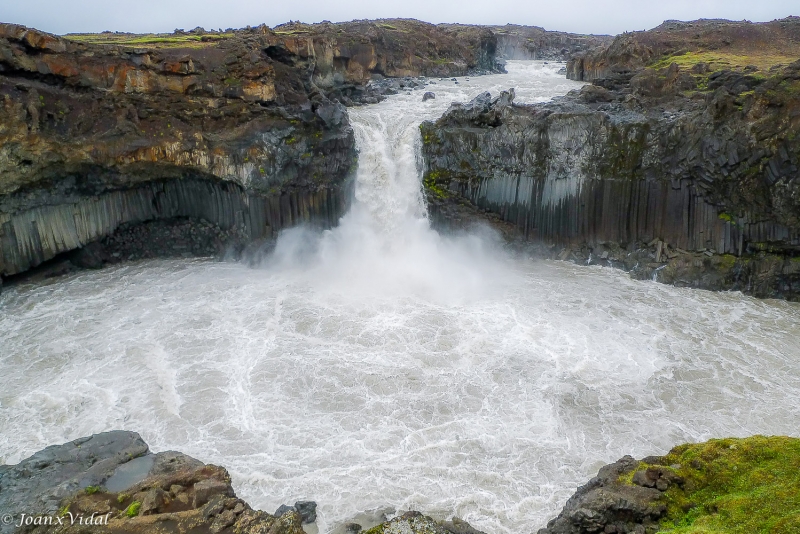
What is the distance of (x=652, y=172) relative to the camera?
2548cm

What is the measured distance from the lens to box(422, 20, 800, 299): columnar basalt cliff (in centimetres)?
2297

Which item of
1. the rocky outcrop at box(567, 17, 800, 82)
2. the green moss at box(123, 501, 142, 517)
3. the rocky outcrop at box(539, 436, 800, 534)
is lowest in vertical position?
the green moss at box(123, 501, 142, 517)

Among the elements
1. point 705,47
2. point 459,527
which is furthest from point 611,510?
point 705,47

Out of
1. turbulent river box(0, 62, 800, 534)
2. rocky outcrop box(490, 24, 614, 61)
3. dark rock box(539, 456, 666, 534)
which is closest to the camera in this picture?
dark rock box(539, 456, 666, 534)

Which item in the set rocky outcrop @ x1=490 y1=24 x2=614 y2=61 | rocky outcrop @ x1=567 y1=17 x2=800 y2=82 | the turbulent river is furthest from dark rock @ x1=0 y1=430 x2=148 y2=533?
rocky outcrop @ x1=490 y1=24 x2=614 y2=61

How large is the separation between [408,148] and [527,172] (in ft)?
20.3

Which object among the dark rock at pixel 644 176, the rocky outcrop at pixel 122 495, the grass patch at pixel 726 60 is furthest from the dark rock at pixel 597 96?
the rocky outcrop at pixel 122 495

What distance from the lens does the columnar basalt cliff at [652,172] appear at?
75.4ft

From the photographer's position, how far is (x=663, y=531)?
8.16 meters

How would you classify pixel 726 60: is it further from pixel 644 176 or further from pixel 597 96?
pixel 644 176

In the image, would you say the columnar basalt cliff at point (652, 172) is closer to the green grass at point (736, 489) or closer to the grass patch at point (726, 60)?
the grass patch at point (726, 60)

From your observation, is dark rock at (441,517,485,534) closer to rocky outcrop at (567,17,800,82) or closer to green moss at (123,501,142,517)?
green moss at (123,501,142,517)

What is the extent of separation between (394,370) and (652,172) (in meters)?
15.8

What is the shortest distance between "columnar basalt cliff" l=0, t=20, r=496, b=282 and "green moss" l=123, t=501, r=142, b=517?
61.1 feet
